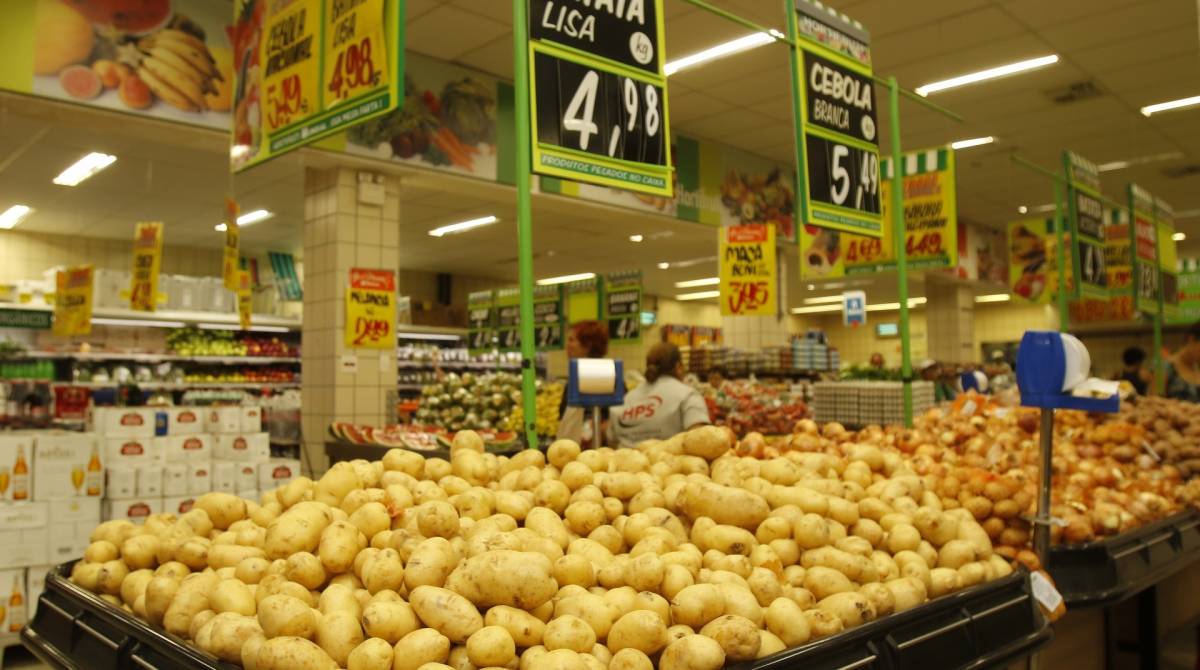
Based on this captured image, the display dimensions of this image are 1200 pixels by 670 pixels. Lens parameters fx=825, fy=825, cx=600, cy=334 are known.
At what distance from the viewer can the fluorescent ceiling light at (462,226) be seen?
10.6 m

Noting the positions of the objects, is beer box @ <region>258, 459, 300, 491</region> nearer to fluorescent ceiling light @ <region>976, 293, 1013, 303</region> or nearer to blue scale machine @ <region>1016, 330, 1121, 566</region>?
blue scale machine @ <region>1016, 330, 1121, 566</region>

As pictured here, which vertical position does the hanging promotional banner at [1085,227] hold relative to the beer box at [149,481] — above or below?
above

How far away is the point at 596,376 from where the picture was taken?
285 centimetres

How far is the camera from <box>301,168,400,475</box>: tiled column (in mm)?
6277

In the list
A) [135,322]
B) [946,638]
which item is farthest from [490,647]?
[135,322]

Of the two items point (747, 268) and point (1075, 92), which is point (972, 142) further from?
point (747, 268)

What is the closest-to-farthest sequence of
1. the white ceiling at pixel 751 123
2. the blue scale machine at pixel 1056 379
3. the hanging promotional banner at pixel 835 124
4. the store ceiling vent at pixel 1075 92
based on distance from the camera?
the blue scale machine at pixel 1056 379 < the hanging promotional banner at pixel 835 124 < the white ceiling at pixel 751 123 < the store ceiling vent at pixel 1075 92

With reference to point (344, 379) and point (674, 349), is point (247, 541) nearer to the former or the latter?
point (674, 349)

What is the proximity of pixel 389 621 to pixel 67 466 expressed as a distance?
3934 mm

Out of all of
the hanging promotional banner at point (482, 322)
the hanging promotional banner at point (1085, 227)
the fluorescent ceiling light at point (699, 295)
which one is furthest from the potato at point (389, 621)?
the fluorescent ceiling light at point (699, 295)

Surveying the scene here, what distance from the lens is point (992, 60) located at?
6.91 meters

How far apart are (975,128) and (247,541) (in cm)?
865

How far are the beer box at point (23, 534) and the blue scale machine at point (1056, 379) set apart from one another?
4543 mm

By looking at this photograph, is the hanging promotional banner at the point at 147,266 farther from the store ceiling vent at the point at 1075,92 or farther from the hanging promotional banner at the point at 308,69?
the store ceiling vent at the point at 1075,92
